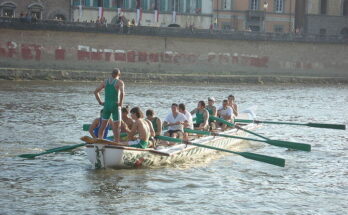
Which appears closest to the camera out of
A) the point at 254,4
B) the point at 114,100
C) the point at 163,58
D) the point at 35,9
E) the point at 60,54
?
the point at 114,100

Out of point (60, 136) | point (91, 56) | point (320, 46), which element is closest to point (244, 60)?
point (320, 46)

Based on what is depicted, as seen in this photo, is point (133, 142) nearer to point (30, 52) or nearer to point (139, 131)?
point (139, 131)

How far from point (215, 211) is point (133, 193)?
6.14 ft

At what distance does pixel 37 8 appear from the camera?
5322cm

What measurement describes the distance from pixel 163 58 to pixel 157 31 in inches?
94.6

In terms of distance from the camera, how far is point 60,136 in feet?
70.9

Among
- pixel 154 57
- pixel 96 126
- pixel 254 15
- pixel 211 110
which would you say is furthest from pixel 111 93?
pixel 254 15

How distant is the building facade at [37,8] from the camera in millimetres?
52500

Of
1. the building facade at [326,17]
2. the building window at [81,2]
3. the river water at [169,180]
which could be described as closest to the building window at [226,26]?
the building facade at [326,17]

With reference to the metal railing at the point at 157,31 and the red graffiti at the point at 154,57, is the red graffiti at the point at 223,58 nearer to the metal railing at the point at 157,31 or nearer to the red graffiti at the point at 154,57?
the metal railing at the point at 157,31

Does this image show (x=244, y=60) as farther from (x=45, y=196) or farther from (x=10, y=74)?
(x=45, y=196)

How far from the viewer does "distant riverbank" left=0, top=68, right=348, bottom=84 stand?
4319 centimetres

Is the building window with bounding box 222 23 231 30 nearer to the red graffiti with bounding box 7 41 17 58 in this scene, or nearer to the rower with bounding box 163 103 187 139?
the red graffiti with bounding box 7 41 17 58

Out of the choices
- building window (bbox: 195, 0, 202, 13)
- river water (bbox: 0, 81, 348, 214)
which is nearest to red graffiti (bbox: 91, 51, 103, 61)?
building window (bbox: 195, 0, 202, 13)
